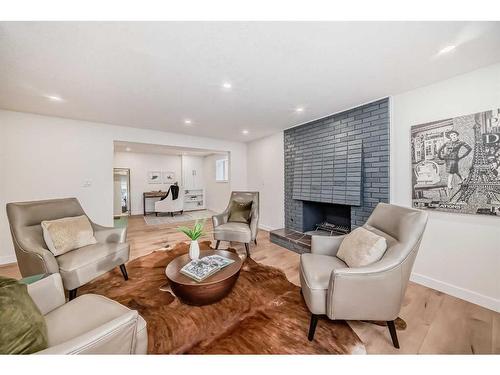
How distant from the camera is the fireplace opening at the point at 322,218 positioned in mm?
3347

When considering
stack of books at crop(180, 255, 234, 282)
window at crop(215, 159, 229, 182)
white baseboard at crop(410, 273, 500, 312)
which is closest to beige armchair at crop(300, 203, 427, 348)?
stack of books at crop(180, 255, 234, 282)

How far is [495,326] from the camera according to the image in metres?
1.55

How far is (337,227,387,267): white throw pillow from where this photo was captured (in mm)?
1489

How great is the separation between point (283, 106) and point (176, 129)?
2251mm

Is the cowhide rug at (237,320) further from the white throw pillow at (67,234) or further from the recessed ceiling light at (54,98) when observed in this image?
the recessed ceiling light at (54,98)

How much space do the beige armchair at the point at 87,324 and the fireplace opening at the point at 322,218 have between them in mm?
3054

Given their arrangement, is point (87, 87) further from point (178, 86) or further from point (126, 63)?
point (178, 86)

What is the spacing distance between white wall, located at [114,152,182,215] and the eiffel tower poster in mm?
7073

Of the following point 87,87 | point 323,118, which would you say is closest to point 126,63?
point 87,87

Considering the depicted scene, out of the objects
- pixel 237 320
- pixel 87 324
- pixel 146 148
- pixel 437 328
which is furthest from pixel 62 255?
pixel 146 148

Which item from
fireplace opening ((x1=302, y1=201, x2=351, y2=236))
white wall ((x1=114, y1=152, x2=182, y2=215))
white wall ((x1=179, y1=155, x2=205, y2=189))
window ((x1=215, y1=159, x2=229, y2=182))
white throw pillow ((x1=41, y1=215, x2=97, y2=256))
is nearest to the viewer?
white throw pillow ((x1=41, y1=215, x2=97, y2=256))

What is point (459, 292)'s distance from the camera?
6.37 ft

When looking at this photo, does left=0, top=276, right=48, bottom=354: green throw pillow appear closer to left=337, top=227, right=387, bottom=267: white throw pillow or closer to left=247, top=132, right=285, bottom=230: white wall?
left=337, top=227, right=387, bottom=267: white throw pillow

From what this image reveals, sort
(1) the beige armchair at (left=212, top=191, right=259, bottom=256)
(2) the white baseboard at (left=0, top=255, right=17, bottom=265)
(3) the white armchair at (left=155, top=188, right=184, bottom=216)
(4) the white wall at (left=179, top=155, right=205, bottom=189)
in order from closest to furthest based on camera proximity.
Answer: (2) the white baseboard at (left=0, top=255, right=17, bottom=265) < (1) the beige armchair at (left=212, top=191, right=259, bottom=256) < (3) the white armchair at (left=155, top=188, right=184, bottom=216) < (4) the white wall at (left=179, top=155, right=205, bottom=189)
